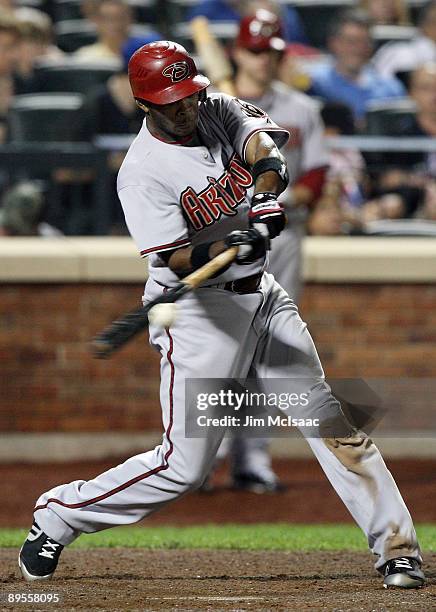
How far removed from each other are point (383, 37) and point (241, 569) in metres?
7.15

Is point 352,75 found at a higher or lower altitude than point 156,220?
lower

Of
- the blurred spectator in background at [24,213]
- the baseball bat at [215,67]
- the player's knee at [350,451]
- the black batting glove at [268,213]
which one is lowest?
the blurred spectator in background at [24,213]

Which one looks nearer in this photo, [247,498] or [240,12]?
[247,498]

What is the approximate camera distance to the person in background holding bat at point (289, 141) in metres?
7.30

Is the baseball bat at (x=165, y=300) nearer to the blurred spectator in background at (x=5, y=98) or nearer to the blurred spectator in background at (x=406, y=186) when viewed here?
the blurred spectator in background at (x=406, y=186)

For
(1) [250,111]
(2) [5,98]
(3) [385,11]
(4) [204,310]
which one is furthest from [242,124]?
(3) [385,11]

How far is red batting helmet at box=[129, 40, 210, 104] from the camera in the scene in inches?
171

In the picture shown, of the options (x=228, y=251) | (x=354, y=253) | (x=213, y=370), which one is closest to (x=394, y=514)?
(x=213, y=370)

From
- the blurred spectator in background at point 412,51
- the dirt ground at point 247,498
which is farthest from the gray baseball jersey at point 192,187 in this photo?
the blurred spectator in background at point 412,51

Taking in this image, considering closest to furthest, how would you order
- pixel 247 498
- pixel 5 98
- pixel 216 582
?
pixel 216 582
pixel 247 498
pixel 5 98

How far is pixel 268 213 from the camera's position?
4.33 m

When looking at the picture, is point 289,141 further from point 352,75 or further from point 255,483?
point 352,75

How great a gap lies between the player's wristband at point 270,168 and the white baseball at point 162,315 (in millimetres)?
586

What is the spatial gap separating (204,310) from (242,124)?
69cm
